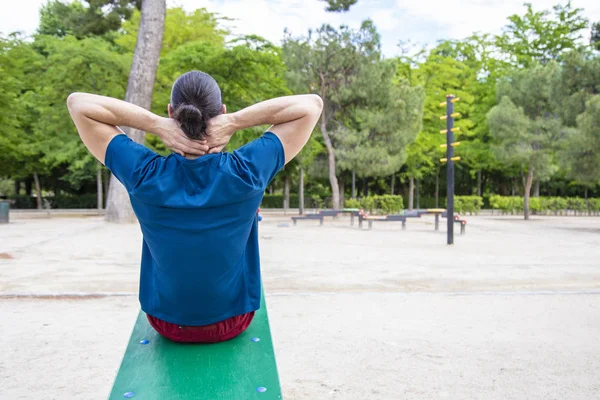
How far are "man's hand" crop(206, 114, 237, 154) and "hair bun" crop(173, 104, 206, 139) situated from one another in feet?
0.13

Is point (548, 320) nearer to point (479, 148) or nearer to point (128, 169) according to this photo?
point (128, 169)

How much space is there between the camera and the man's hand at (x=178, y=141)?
1925 millimetres

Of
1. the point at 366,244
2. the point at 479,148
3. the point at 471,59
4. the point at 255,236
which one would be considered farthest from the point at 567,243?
the point at 471,59

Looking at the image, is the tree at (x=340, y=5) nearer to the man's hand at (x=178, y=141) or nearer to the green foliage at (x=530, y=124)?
the green foliage at (x=530, y=124)

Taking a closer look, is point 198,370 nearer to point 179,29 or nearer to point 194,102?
point 194,102

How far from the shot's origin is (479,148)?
3684 cm

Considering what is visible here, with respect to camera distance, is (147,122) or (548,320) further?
Answer: (548,320)

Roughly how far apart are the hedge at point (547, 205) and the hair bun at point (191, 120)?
115 ft

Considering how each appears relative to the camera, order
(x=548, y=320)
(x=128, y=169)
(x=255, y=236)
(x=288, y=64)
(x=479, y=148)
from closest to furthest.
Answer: (x=128, y=169) → (x=255, y=236) → (x=548, y=320) → (x=288, y=64) → (x=479, y=148)

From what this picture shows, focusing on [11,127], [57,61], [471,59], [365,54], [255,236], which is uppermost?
[471,59]

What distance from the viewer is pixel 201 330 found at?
2.17m

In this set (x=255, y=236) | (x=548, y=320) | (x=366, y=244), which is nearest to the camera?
(x=255, y=236)

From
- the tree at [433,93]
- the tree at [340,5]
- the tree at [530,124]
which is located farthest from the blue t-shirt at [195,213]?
the tree at [433,93]

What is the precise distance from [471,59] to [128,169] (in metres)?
40.7
